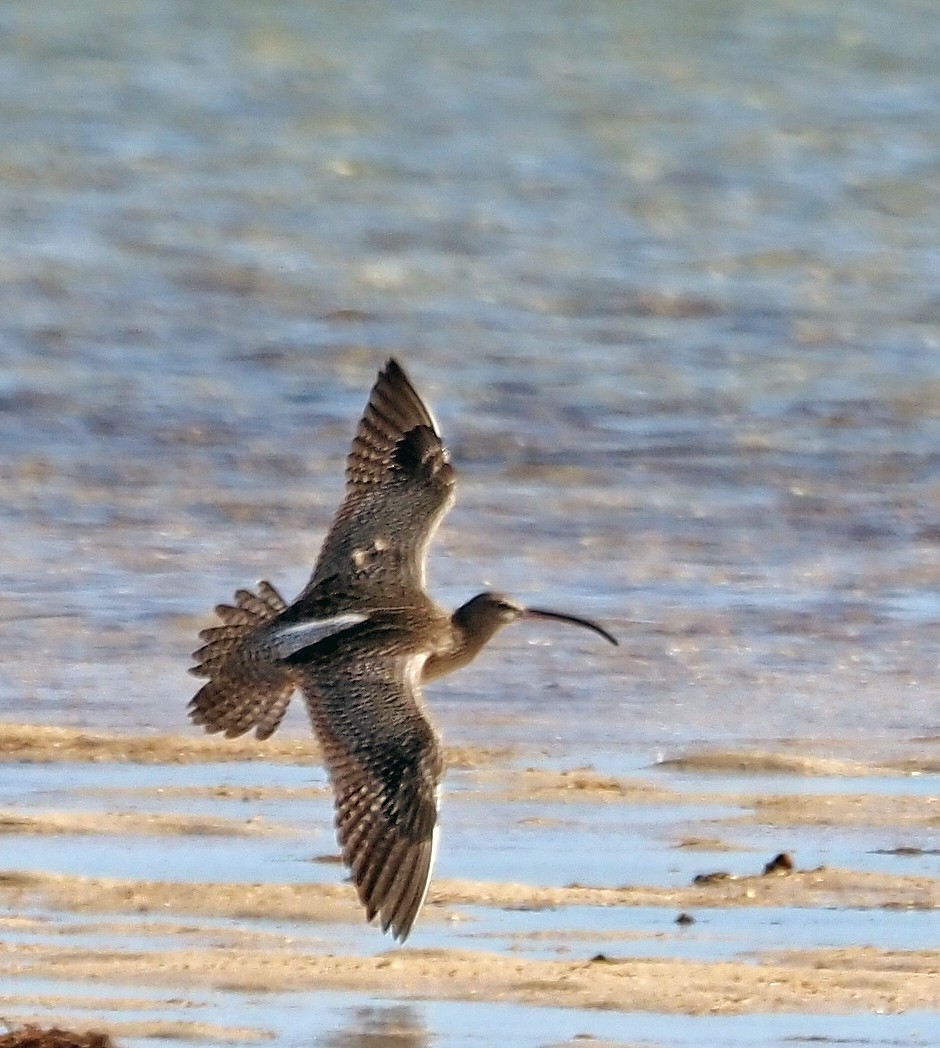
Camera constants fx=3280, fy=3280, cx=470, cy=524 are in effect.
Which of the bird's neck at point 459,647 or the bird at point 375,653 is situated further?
the bird's neck at point 459,647

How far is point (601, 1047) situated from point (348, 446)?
5722 millimetres

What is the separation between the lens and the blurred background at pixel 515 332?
837 centimetres

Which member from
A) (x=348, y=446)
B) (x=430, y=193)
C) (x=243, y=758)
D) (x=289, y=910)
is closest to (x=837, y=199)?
(x=430, y=193)

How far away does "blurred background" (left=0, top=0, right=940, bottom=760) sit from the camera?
8367 mm

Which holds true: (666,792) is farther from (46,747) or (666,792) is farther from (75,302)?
(75,302)

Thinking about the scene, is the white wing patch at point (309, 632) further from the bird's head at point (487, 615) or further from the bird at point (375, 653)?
the bird's head at point (487, 615)

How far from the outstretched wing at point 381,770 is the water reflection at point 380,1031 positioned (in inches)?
6.1

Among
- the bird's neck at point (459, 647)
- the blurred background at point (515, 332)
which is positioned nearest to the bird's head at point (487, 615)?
the bird's neck at point (459, 647)

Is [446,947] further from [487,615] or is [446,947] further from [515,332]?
[515,332]

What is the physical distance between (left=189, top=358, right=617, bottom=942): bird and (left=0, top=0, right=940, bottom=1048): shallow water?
245 mm

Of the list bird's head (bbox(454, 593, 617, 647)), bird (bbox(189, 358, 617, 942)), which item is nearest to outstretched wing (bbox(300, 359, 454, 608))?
bird (bbox(189, 358, 617, 942))

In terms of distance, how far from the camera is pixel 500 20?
1950 centimetres

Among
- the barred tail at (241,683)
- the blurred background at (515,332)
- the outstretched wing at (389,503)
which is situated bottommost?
the blurred background at (515,332)

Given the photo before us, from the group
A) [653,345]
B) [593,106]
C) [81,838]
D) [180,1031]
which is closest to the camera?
[180,1031]
